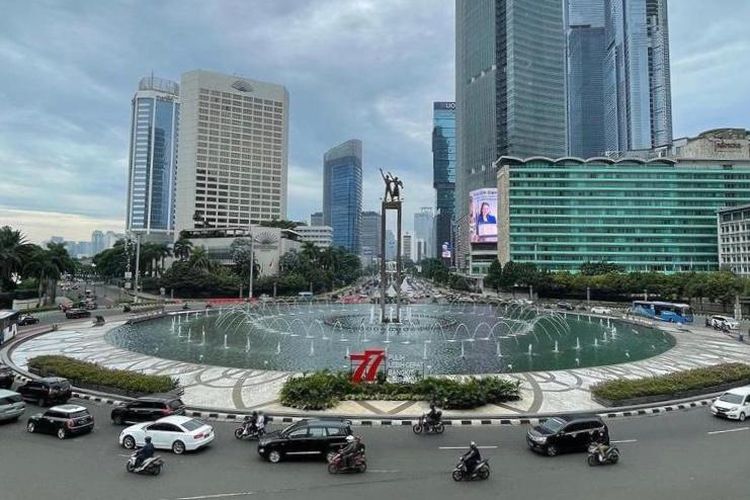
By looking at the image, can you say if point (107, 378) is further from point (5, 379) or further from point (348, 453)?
point (348, 453)

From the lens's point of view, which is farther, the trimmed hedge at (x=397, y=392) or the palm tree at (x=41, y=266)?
the palm tree at (x=41, y=266)

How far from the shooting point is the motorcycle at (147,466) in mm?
15500

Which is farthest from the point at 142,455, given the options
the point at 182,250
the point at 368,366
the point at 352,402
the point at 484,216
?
the point at 484,216

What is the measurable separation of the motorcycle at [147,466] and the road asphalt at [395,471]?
21cm

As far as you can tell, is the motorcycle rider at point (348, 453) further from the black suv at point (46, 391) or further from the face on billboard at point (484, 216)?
the face on billboard at point (484, 216)

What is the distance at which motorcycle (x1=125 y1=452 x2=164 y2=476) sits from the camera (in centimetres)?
1550

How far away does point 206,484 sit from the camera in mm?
15000

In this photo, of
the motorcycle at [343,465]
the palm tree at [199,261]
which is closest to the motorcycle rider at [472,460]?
the motorcycle at [343,465]

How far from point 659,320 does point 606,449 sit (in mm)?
63273

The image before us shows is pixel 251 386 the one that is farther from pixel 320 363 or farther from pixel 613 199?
pixel 613 199

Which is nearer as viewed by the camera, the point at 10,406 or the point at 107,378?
the point at 10,406

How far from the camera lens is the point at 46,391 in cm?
2467

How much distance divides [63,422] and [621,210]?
151176mm

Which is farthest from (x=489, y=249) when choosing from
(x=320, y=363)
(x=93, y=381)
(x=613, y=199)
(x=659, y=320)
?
(x=93, y=381)
